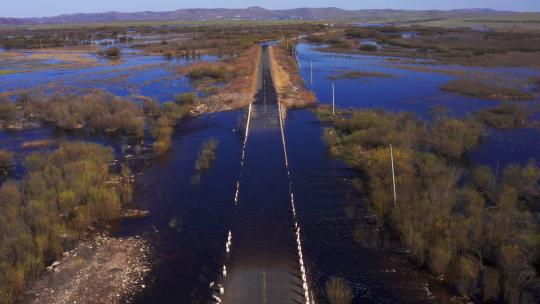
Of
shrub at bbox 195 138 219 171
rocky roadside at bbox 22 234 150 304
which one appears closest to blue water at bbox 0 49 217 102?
shrub at bbox 195 138 219 171

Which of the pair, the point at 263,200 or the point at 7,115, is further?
the point at 7,115

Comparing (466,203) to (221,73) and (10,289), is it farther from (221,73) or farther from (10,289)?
(221,73)

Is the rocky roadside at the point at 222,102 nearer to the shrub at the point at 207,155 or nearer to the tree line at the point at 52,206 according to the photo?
the shrub at the point at 207,155

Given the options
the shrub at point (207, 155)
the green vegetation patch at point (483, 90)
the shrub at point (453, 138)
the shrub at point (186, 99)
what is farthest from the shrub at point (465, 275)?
the green vegetation patch at point (483, 90)

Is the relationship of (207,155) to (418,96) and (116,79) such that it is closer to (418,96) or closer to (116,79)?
(418,96)

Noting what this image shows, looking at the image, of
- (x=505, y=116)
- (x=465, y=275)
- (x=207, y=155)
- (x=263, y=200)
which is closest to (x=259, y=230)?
(x=263, y=200)

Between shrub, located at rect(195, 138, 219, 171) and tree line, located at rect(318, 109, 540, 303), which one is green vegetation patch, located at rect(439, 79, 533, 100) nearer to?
tree line, located at rect(318, 109, 540, 303)
